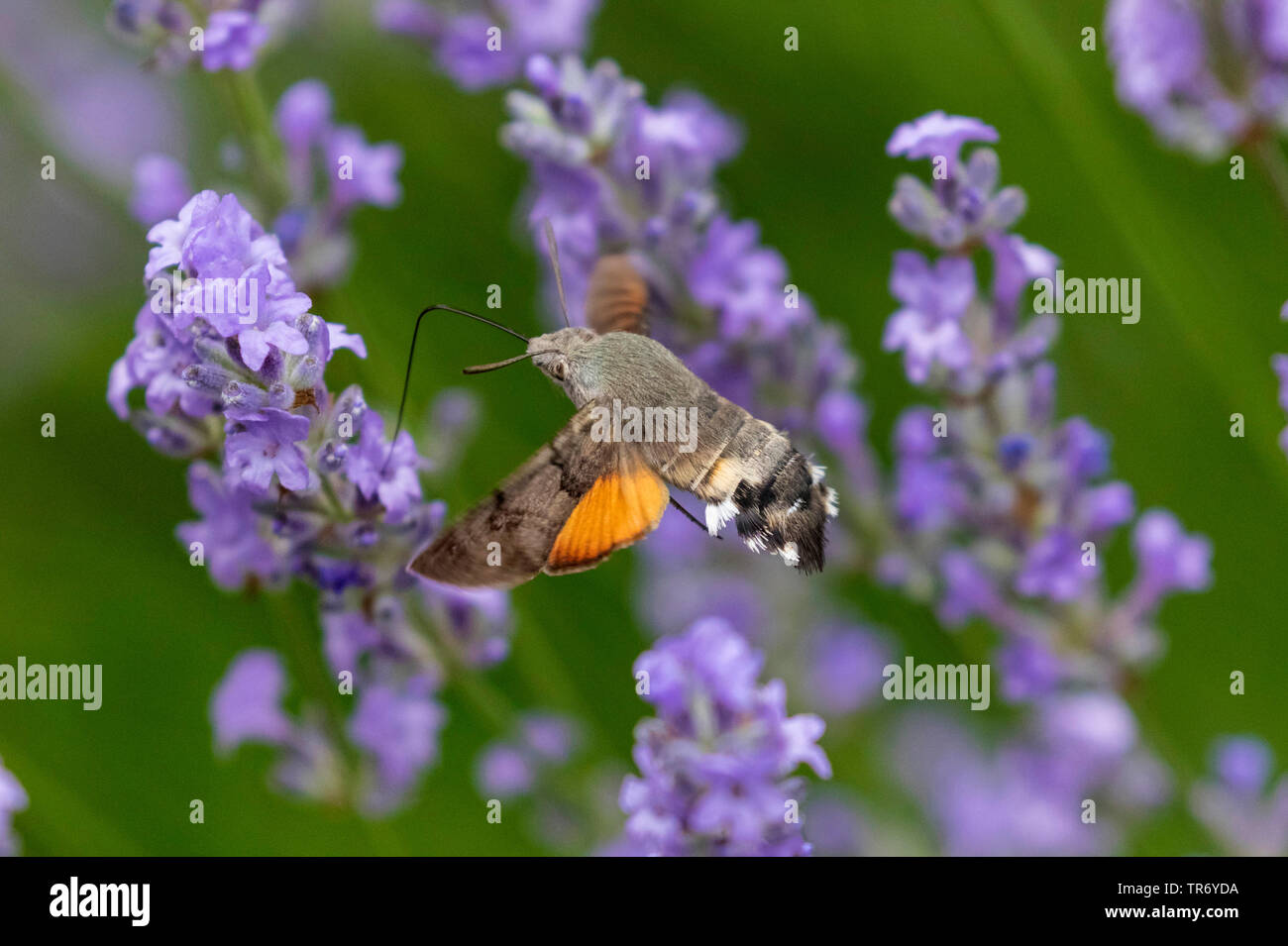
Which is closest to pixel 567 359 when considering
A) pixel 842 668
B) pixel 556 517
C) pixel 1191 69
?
pixel 556 517

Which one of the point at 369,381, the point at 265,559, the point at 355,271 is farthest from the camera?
the point at 355,271

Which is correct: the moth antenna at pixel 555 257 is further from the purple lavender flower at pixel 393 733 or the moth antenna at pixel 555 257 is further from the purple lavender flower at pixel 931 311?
the purple lavender flower at pixel 393 733

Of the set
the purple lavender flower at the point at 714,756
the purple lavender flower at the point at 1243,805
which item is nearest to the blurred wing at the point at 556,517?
the purple lavender flower at the point at 714,756

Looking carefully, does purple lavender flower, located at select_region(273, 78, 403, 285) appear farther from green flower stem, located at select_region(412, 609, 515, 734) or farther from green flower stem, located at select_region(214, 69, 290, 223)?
green flower stem, located at select_region(412, 609, 515, 734)

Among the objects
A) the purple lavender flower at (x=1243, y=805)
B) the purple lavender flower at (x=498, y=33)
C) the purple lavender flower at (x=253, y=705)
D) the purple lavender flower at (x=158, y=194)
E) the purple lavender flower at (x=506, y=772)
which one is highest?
the purple lavender flower at (x=498, y=33)

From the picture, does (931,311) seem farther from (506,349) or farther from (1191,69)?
(506,349)

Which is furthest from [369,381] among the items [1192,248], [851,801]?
[1192,248]

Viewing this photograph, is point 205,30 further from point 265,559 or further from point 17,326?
point 17,326
